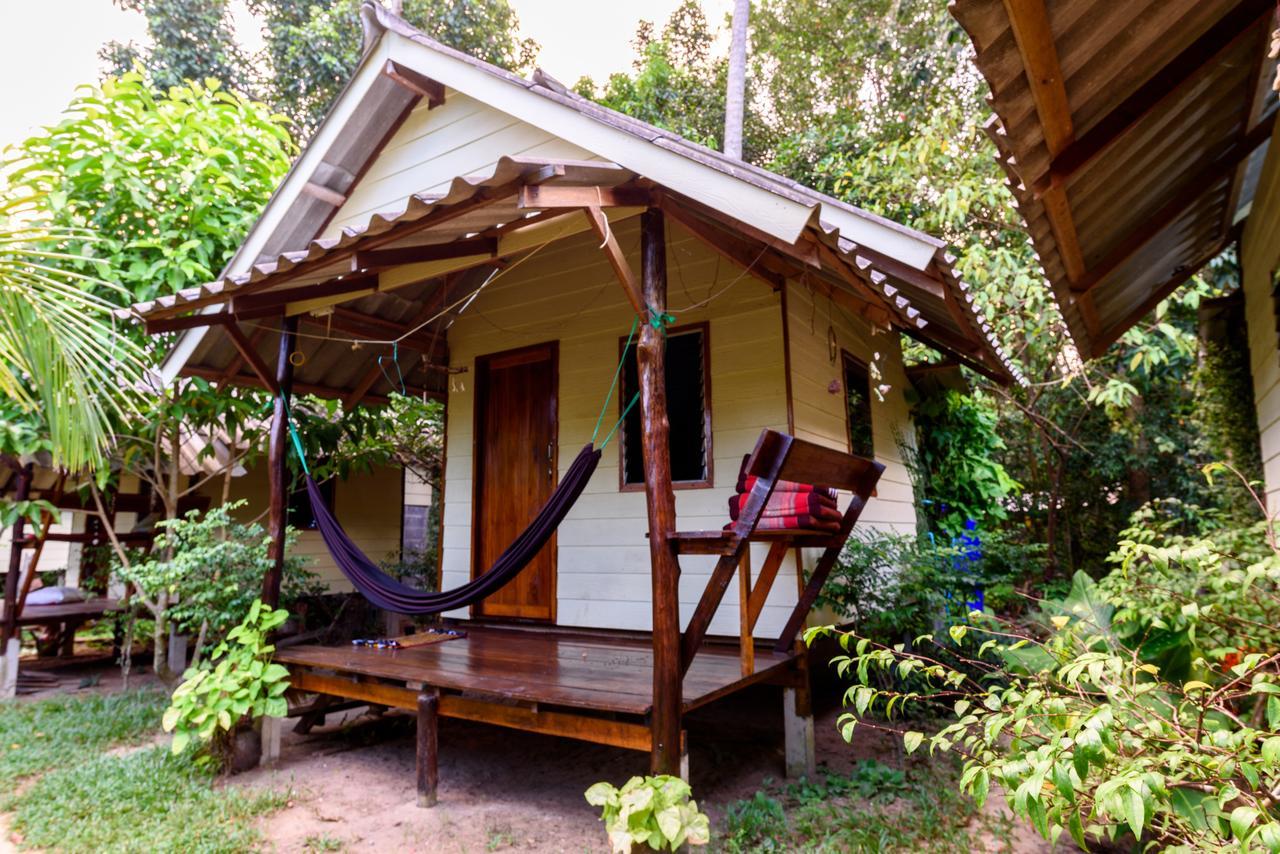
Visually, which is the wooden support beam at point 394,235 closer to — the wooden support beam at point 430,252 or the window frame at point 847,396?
the wooden support beam at point 430,252

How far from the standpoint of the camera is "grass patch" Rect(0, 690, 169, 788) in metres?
3.97

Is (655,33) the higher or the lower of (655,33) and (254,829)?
the higher

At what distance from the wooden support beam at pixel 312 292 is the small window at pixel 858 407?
3.39 metres

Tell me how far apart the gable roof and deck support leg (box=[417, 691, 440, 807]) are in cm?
220

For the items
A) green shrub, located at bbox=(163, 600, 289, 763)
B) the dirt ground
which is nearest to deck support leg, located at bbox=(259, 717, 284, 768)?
the dirt ground

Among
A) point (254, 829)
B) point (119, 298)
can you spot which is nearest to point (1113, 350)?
point (254, 829)

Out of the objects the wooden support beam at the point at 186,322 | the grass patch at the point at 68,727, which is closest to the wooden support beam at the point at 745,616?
the wooden support beam at the point at 186,322

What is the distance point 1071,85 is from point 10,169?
663 cm

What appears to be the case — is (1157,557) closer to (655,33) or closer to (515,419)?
(515,419)

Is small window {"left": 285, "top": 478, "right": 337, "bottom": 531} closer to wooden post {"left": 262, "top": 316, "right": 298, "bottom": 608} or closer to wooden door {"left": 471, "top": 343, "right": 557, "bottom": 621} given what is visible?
wooden door {"left": 471, "top": 343, "right": 557, "bottom": 621}

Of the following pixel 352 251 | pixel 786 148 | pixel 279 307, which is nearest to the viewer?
pixel 352 251

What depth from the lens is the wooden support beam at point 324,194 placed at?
5.19 m

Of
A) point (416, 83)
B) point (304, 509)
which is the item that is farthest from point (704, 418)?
point (304, 509)

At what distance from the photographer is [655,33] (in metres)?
14.0
